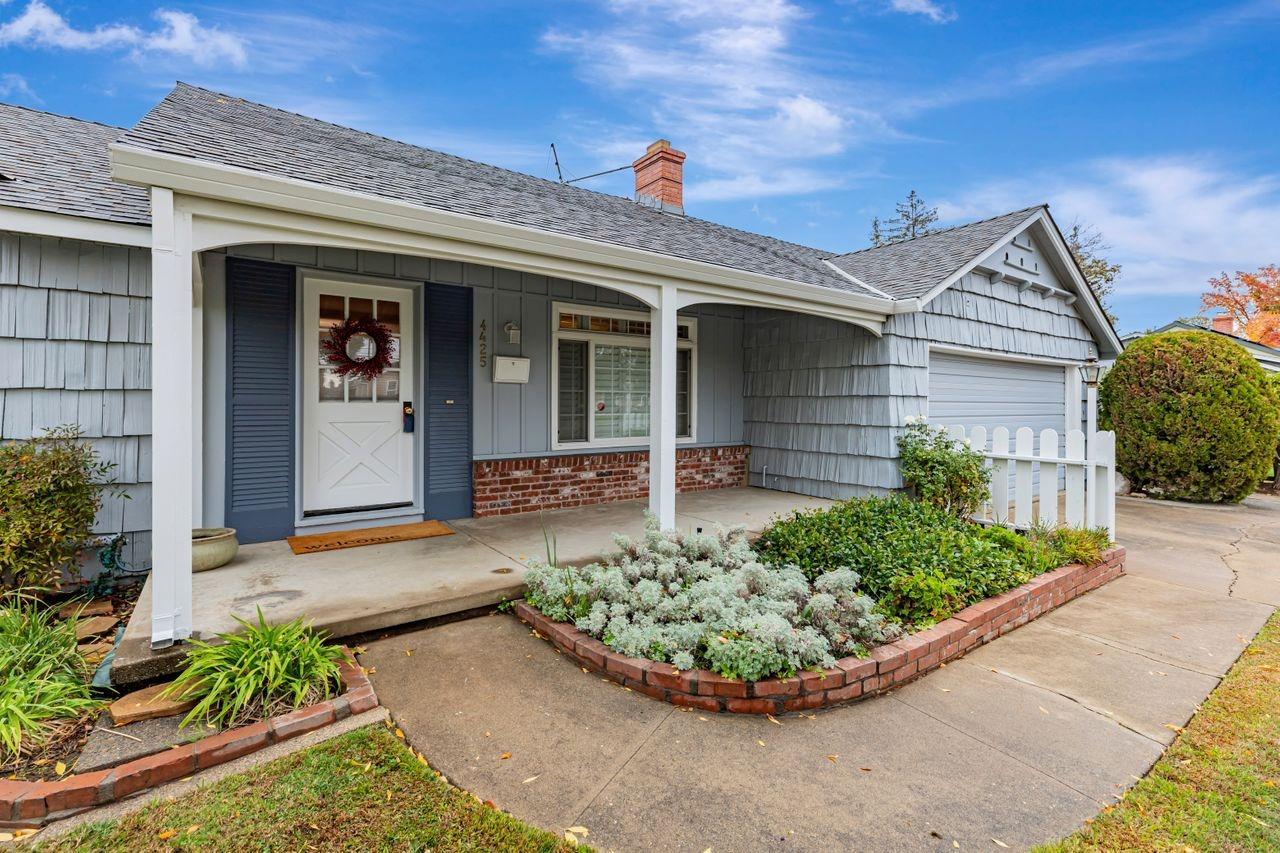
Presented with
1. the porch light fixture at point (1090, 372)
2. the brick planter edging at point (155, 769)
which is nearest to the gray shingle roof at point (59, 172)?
the brick planter edging at point (155, 769)

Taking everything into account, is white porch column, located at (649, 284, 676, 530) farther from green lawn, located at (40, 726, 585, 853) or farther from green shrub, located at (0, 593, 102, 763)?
green shrub, located at (0, 593, 102, 763)

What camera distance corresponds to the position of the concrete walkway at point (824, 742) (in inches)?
78.3

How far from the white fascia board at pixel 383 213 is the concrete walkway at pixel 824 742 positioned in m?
2.37

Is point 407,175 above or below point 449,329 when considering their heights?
above

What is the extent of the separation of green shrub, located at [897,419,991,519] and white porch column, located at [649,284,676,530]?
3.02 meters

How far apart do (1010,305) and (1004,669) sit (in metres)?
6.21

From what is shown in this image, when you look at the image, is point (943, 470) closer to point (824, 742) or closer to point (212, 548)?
point (824, 742)

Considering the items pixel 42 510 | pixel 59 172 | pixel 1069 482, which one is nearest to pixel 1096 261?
pixel 1069 482

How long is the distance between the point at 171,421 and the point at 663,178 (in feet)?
25.8

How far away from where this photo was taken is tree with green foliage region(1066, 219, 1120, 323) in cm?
1942

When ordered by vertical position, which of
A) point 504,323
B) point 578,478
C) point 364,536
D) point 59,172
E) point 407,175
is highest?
point 407,175

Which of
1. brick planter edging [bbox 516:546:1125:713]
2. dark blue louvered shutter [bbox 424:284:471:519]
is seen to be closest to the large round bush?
brick planter edging [bbox 516:546:1125:713]

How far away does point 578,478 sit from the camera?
638 cm

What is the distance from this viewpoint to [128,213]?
367 centimetres
